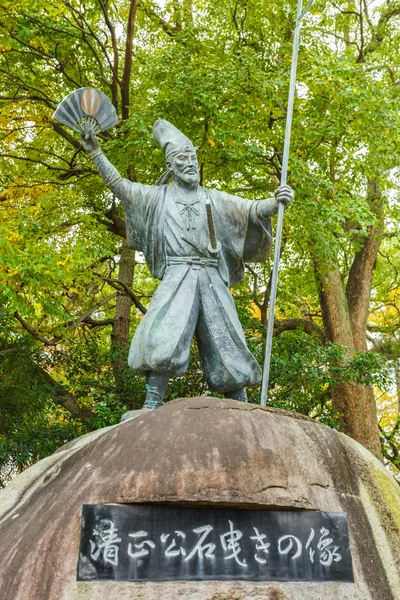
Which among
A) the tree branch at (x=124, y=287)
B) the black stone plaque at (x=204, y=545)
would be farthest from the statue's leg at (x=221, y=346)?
the tree branch at (x=124, y=287)

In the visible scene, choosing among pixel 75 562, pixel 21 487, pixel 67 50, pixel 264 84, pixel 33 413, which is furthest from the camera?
pixel 67 50

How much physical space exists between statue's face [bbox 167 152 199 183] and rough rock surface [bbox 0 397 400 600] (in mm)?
1713

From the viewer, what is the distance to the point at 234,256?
4766mm

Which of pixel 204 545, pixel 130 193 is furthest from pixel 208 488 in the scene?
pixel 130 193

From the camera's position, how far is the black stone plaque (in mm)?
3027

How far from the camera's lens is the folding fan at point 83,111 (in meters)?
4.61

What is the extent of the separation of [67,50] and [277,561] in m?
8.93

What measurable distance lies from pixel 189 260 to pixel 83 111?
4.17ft

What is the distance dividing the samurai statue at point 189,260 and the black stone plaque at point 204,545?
1191mm

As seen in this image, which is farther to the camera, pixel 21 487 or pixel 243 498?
pixel 21 487

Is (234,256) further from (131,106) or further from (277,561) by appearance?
(131,106)

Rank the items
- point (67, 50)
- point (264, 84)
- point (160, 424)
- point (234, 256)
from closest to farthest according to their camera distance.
Result: point (160, 424)
point (234, 256)
point (264, 84)
point (67, 50)

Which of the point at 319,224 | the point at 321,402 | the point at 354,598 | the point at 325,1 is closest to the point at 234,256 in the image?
the point at 354,598

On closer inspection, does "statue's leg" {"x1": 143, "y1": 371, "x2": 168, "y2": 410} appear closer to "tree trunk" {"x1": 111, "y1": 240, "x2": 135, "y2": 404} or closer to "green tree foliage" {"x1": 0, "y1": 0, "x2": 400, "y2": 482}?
"green tree foliage" {"x1": 0, "y1": 0, "x2": 400, "y2": 482}
